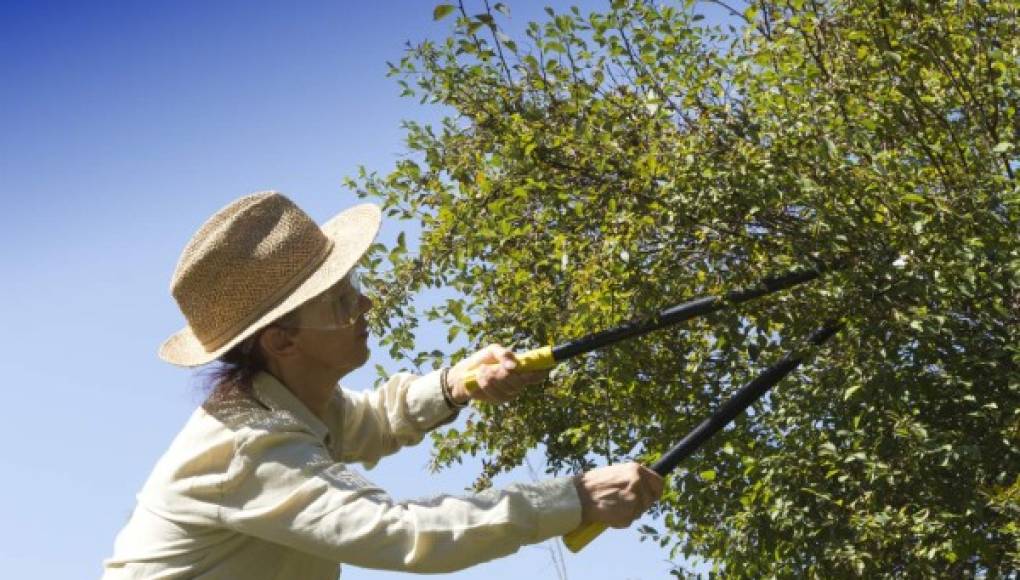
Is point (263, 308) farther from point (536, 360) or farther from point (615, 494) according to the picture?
point (615, 494)

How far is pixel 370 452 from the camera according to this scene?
3.98 metres

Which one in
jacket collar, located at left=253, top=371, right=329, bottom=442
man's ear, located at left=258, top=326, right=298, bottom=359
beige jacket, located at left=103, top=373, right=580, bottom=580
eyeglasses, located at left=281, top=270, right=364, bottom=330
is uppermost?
eyeglasses, located at left=281, top=270, right=364, bottom=330

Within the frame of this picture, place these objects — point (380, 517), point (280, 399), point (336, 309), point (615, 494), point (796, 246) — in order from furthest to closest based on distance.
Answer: point (796, 246) < point (336, 309) < point (280, 399) < point (615, 494) < point (380, 517)

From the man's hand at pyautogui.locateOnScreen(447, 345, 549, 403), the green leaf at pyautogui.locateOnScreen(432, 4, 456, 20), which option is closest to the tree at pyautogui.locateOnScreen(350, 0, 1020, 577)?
the green leaf at pyautogui.locateOnScreen(432, 4, 456, 20)

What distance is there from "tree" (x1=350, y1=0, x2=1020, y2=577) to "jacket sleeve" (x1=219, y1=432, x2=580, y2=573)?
2285 millimetres

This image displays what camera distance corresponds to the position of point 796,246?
524 cm

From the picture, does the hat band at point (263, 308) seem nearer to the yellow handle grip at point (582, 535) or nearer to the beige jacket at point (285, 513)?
the beige jacket at point (285, 513)

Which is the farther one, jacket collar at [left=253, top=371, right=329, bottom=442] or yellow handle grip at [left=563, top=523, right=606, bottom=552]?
jacket collar at [left=253, top=371, right=329, bottom=442]

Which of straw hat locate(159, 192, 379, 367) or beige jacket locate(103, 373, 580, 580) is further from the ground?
straw hat locate(159, 192, 379, 367)

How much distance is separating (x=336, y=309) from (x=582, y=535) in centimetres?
83

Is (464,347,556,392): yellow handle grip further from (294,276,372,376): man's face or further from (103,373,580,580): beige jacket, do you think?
(103,373,580,580): beige jacket

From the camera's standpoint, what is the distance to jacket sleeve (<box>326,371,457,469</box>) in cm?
391

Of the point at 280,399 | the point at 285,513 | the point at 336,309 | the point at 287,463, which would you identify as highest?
the point at 336,309

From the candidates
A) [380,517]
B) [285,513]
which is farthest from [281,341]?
[380,517]
